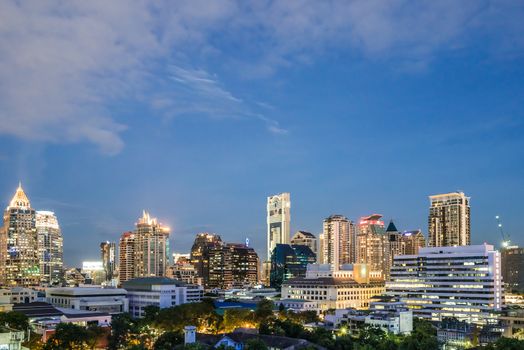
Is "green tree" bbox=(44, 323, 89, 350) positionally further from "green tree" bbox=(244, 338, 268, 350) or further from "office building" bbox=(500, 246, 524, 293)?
"office building" bbox=(500, 246, 524, 293)

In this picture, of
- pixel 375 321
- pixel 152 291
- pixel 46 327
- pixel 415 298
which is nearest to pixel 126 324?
pixel 46 327

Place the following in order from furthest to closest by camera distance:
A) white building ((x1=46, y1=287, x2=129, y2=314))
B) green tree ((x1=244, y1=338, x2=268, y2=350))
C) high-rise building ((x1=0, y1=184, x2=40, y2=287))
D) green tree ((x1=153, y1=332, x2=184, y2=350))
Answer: high-rise building ((x1=0, y1=184, x2=40, y2=287)), white building ((x1=46, y1=287, x2=129, y2=314)), green tree ((x1=153, y1=332, x2=184, y2=350)), green tree ((x1=244, y1=338, x2=268, y2=350))

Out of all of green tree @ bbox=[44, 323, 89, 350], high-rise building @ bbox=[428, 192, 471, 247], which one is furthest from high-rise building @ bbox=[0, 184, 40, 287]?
green tree @ bbox=[44, 323, 89, 350]

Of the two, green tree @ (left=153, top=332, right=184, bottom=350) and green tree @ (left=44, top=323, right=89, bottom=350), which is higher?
green tree @ (left=44, top=323, right=89, bottom=350)

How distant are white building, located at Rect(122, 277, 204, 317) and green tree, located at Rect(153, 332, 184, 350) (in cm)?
4583

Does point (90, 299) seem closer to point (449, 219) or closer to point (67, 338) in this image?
point (67, 338)

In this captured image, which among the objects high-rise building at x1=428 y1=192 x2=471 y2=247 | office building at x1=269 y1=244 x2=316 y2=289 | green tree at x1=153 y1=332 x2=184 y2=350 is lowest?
office building at x1=269 y1=244 x2=316 y2=289

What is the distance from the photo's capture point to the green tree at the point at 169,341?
59.8 metres

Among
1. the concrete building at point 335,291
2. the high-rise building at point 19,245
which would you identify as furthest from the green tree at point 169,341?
the high-rise building at point 19,245

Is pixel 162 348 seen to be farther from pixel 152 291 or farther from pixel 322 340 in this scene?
pixel 152 291

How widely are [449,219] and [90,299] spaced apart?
381ft

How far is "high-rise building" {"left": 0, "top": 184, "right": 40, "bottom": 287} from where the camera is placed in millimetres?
189375

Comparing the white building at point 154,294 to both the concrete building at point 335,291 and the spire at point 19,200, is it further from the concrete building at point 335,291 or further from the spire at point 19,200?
the spire at point 19,200

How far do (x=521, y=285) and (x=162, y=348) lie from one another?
460 ft
